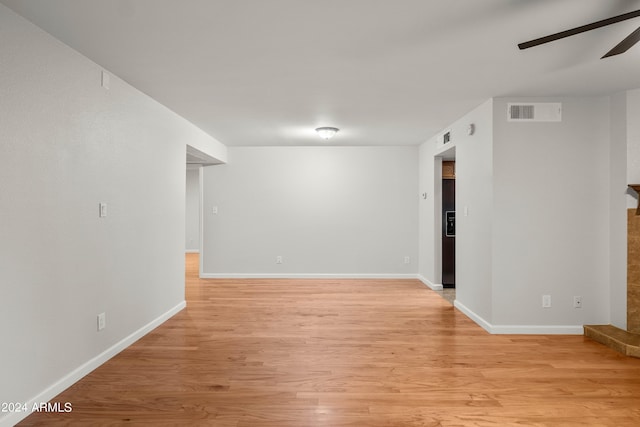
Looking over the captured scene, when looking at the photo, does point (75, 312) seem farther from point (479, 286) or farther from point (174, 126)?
point (479, 286)

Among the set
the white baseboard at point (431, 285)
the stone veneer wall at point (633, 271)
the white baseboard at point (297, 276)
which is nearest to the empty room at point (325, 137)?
the stone veneer wall at point (633, 271)

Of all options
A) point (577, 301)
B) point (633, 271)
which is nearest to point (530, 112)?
point (633, 271)

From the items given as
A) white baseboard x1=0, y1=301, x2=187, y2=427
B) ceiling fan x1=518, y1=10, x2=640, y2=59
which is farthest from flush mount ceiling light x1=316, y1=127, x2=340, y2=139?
ceiling fan x1=518, y1=10, x2=640, y2=59

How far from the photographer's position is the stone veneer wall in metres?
3.79

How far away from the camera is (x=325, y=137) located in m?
5.76

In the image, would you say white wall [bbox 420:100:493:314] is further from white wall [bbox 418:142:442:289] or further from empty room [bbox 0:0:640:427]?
white wall [bbox 418:142:442:289]

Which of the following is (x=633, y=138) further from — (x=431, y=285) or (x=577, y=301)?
(x=431, y=285)

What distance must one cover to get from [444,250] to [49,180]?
5561 mm

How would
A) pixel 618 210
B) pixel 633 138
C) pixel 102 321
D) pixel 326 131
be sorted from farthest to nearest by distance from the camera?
pixel 326 131, pixel 618 210, pixel 633 138, pixel 102 321

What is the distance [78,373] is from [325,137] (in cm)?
408

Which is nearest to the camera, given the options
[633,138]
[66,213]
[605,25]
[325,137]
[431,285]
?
[605,25]

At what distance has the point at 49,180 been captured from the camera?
255 cm

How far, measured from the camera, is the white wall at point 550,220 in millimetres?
4043

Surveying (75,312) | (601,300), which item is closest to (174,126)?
(75,312)
